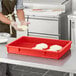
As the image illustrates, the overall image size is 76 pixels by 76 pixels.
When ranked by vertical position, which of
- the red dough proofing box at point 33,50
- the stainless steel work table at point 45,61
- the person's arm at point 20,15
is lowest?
the stainless steel work table at point 45,61

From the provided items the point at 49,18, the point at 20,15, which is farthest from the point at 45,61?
the point at 49,18

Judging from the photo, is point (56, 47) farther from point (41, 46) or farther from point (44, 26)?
point (44, 26)

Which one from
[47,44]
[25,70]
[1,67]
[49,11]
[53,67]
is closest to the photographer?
[53,67]

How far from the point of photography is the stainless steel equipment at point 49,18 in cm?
461

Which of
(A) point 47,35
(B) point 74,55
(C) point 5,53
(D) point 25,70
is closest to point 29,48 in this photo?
(C) point 5,53

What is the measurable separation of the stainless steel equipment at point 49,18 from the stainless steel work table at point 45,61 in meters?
1.91

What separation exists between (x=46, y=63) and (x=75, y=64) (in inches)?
10.1

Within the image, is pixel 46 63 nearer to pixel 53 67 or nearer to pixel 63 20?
pixel 53 67

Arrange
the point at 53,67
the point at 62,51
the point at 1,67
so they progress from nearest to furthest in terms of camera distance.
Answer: the point at 53,67, the point at 62,51, the point at 1,67

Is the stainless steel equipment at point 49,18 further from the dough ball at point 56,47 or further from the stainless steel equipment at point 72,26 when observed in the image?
the dough ball at point 56,47

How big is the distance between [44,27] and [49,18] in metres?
0.21

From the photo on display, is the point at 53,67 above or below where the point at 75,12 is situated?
below

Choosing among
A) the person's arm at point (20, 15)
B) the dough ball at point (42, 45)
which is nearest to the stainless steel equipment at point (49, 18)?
the person's arm at point (20, 15)

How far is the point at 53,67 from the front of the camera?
7.91 feet
